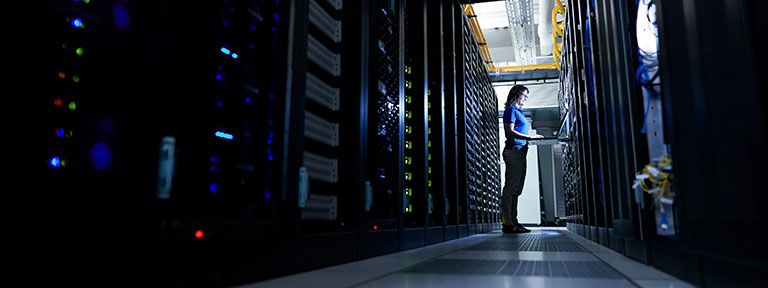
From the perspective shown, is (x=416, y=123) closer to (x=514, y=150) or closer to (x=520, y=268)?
(x=520, y=268)

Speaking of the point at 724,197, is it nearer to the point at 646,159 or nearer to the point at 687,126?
the point at 687,126

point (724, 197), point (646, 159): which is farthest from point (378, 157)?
point (724, 197)

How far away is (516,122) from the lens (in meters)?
4.98

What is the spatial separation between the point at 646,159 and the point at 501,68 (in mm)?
8021

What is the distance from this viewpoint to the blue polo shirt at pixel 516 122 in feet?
15.7

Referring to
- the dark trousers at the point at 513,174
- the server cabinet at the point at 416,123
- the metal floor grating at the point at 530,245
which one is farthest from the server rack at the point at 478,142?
the server cabinet at the point at 416,123

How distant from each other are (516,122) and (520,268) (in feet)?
11.7

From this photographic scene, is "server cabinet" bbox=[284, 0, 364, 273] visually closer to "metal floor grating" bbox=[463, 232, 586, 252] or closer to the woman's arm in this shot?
"metal floor grating" bbox=[463, 232, 586, 252]

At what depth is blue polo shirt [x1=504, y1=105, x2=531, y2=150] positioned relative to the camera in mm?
4793

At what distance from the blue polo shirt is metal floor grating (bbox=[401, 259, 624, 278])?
3114mm

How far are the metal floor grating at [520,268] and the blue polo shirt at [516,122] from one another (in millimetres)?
3114

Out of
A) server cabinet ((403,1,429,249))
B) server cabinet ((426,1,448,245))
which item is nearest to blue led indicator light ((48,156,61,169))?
server cabinet ((403,1,429,249))

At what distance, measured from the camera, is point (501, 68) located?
30.7ft

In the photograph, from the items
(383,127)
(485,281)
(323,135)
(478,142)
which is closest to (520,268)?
(485,281)
